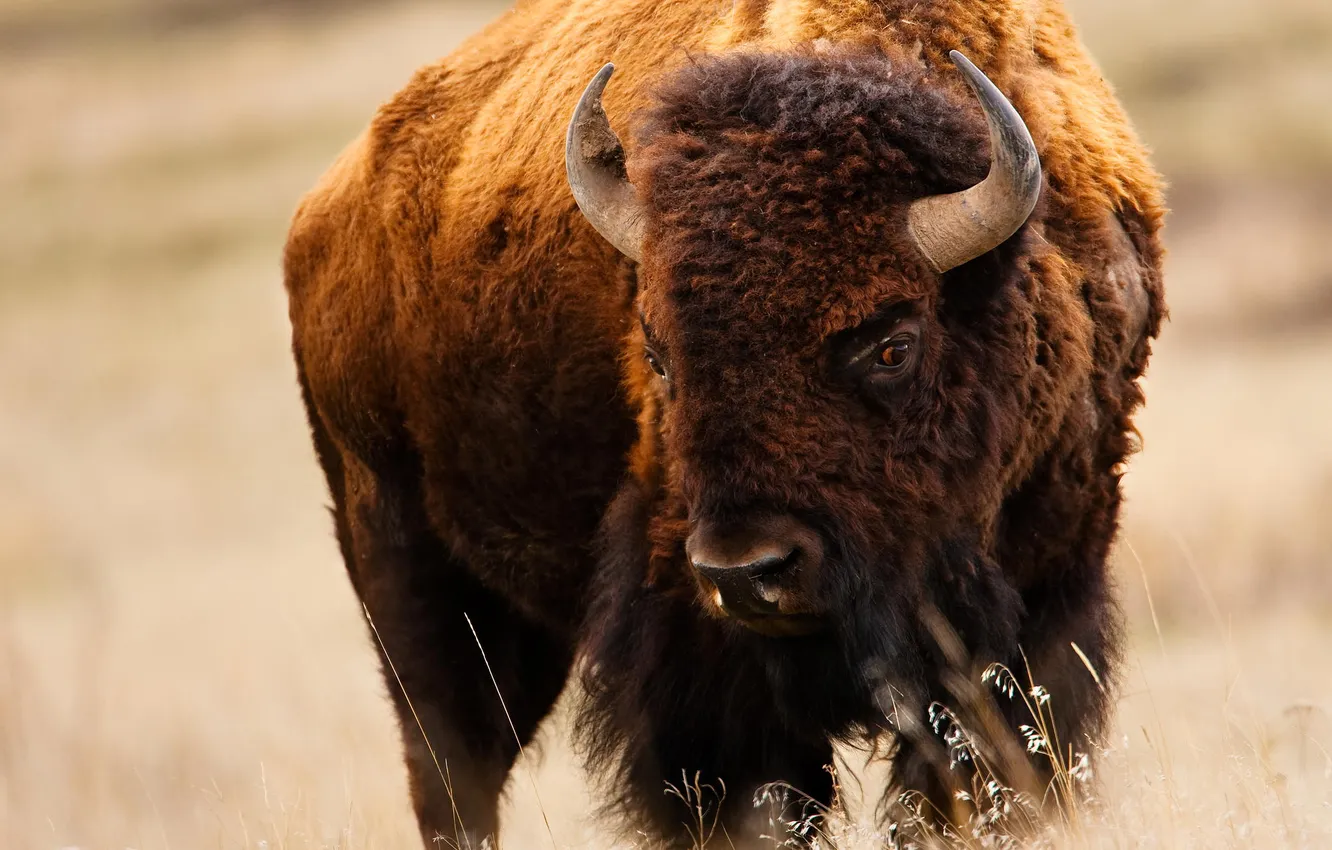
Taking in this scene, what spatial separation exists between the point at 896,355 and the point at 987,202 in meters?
0.41

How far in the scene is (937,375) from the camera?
406 centimetres

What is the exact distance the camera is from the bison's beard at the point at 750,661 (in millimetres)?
4125

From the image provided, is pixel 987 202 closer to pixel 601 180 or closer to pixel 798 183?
pixel 798 183

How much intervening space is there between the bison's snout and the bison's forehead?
0.47m

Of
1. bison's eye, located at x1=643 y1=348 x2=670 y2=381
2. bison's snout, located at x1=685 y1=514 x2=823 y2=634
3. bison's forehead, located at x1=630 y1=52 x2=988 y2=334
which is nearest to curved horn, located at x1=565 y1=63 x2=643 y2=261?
bison's forehead, located at x1=630 y1=52 x2=988 y2=334

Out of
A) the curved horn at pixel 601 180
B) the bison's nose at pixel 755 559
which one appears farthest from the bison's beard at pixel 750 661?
the curved horn at pixel 601 180

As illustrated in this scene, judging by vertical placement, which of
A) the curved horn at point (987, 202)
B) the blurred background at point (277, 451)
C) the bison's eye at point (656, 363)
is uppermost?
the curved horn at point (987, 202)

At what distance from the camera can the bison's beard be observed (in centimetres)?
412

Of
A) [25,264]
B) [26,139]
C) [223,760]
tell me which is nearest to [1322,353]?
[223,760]

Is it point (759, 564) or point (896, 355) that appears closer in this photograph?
point (759, 564)

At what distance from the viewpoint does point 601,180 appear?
4277 millimetres

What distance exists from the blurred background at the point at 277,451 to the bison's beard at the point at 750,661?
516 mm

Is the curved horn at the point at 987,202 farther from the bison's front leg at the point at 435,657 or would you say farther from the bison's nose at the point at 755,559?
Result: the bison's front leg at the point at 435,657

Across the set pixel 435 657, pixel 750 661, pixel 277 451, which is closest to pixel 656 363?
pixel 750 661
